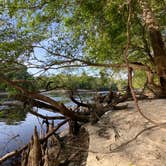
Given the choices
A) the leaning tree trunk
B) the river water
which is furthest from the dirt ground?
the river water

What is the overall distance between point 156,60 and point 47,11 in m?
2.71

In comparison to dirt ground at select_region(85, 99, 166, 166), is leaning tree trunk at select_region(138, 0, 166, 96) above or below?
above

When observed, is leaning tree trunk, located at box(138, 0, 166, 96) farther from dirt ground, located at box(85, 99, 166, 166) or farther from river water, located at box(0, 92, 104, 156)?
river water, located at box(0, 92, 104, 156)

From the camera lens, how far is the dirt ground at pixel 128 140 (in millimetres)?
3730

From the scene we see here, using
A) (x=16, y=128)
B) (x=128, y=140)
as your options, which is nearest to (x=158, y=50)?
(x=128, y=140)

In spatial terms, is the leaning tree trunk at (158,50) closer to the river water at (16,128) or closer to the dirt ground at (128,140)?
the dirt ground at (128,140)

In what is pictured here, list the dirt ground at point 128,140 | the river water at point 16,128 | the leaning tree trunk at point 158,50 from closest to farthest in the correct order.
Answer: the dirt ground at point 128,140, the leaning tree trunk at point 158,50, the river water at point 16,128

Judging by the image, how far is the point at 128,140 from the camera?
4301mm

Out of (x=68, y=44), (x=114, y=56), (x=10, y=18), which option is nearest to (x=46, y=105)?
(x=68, y=44)

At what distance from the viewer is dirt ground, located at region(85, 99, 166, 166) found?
3730 millimetres

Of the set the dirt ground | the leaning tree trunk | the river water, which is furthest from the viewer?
the river water

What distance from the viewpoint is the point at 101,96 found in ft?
25.0

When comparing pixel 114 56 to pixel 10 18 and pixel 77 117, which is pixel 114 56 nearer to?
pixel 77 117

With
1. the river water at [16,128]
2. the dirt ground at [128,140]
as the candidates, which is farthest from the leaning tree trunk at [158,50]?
the river water at [16,128]
